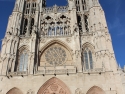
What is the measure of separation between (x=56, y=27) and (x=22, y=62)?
6.85 m

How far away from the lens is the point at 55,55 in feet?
65.9

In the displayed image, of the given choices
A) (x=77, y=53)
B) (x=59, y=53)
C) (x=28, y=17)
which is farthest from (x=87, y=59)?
(x=28, y=17)

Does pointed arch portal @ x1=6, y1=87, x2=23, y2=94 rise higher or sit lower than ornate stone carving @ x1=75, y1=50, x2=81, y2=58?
lower

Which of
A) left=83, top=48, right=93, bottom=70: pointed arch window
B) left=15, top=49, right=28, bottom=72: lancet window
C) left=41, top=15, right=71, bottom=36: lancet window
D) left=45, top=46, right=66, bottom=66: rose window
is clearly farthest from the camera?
left=41, top=15, right=71, bottom=36: lancet window

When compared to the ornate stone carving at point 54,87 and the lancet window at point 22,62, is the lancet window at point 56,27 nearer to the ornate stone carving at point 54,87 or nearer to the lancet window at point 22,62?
the lancet window at point 22,62

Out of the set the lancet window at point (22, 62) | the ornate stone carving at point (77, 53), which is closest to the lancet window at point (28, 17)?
the lancet window at point (22, 62)

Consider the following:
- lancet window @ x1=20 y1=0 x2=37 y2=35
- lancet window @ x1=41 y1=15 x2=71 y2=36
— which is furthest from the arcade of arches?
lancet window @ x1=20 y1=0 x2=37 y2=35

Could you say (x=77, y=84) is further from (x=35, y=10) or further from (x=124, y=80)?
(x=35, y=10)

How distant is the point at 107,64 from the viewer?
57.3 ft

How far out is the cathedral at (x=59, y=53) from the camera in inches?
658

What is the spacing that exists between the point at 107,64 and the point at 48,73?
656 centimetres

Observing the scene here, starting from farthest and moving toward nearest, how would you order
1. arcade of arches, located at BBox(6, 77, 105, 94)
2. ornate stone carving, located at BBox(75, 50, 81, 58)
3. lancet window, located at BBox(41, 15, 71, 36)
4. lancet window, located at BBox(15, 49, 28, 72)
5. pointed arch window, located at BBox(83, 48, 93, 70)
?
lancet window, located at BBox(41, 15, 71, 36)
lancet window, located at BBox(15, 49, 28, 72)
pointed arch window, located at BBox(83, 48, 93, 70)
ornate stone carving, located at BBox(75, 50, 81, 58)
arcade of arches, located at BBox(6, 77, 105, 94)

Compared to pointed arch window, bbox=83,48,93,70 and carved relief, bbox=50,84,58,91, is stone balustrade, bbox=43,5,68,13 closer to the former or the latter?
pointed arch window, bbox=83,48,93,70

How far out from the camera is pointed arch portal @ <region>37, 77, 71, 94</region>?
16938mm
